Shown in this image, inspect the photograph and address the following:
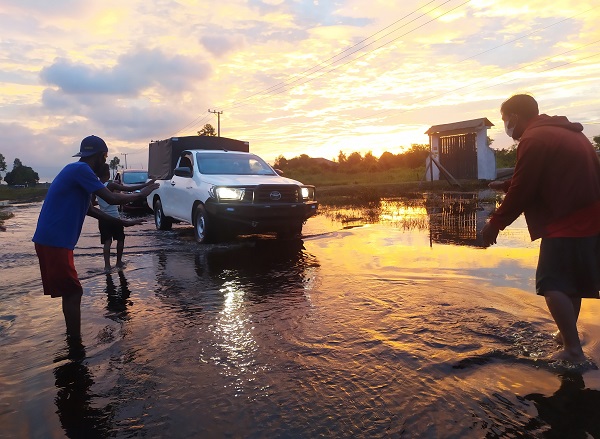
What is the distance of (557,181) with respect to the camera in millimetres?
3365

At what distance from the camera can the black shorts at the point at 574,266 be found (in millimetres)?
3338

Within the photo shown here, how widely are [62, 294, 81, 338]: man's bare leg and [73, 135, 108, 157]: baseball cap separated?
1251 mm

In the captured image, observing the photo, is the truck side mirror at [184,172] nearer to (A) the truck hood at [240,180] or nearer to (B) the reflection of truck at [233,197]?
(B) the reflection of truck at [233,197]

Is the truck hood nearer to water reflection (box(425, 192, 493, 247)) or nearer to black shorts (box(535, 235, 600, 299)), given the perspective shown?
water reflection (box(425, 192, 493, 247))

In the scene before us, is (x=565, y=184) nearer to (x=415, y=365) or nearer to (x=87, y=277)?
(x=415, y=365)

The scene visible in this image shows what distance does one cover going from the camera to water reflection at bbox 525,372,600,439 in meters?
2.57

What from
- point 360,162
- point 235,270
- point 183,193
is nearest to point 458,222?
point 183,193

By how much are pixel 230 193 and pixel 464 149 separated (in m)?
21.2

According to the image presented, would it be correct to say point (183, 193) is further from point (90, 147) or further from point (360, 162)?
point (360, 162)

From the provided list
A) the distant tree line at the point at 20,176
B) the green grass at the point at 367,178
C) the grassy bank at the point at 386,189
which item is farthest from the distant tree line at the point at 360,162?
the distant tree line at the point at 20,176

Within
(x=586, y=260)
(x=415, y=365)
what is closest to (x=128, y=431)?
(x=415, y=365)

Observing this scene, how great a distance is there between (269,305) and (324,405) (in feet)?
7.79

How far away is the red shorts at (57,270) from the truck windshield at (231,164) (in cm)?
644

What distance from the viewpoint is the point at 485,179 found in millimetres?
26438
